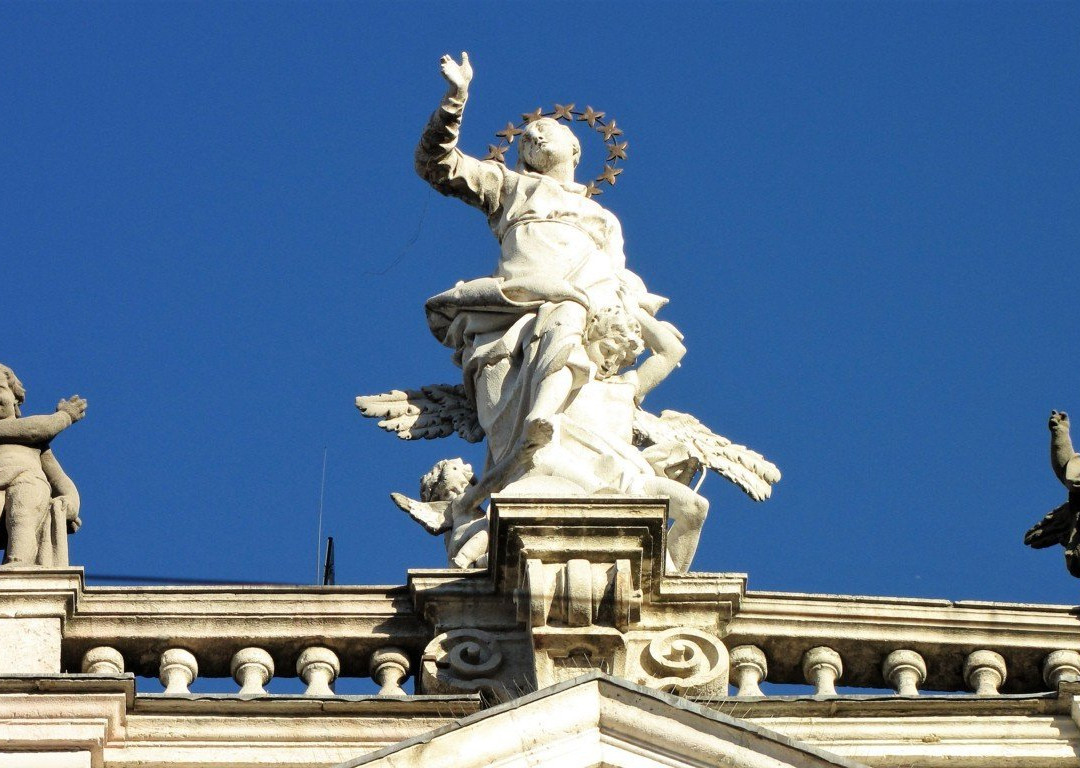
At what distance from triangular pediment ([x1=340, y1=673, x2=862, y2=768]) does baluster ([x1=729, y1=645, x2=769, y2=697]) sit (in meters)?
2.49

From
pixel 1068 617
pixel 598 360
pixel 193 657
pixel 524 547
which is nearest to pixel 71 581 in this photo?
pixel 193 657

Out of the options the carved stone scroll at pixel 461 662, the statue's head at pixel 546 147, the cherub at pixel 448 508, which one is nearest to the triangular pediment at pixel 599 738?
the carved stone scroll at pixel 461 662

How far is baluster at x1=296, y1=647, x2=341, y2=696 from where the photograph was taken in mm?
21375

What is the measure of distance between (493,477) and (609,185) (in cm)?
345

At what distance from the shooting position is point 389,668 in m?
21.5

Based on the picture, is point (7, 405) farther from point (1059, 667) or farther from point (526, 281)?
point (1059, 667)

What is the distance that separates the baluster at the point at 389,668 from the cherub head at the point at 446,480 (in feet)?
7.32

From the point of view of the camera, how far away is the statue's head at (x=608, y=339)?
2370 cm

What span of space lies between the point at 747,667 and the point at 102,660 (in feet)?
11.4

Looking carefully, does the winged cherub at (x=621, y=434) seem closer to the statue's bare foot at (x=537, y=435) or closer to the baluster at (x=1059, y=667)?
the statue's bare foot at (x=537, y=435)

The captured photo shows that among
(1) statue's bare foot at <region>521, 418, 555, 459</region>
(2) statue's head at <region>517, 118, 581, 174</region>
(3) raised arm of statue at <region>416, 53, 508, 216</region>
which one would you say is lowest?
(1) statue's bare foot at <region>521, 418, 555, 459</region>

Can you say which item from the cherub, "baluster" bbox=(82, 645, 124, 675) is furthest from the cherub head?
"baluster" bbox=(82, 645, 124, 675)

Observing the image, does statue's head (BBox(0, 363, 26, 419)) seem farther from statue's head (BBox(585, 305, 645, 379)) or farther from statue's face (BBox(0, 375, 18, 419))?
statue's head (BBox(585, 305, 645, 379))

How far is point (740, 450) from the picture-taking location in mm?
24062
